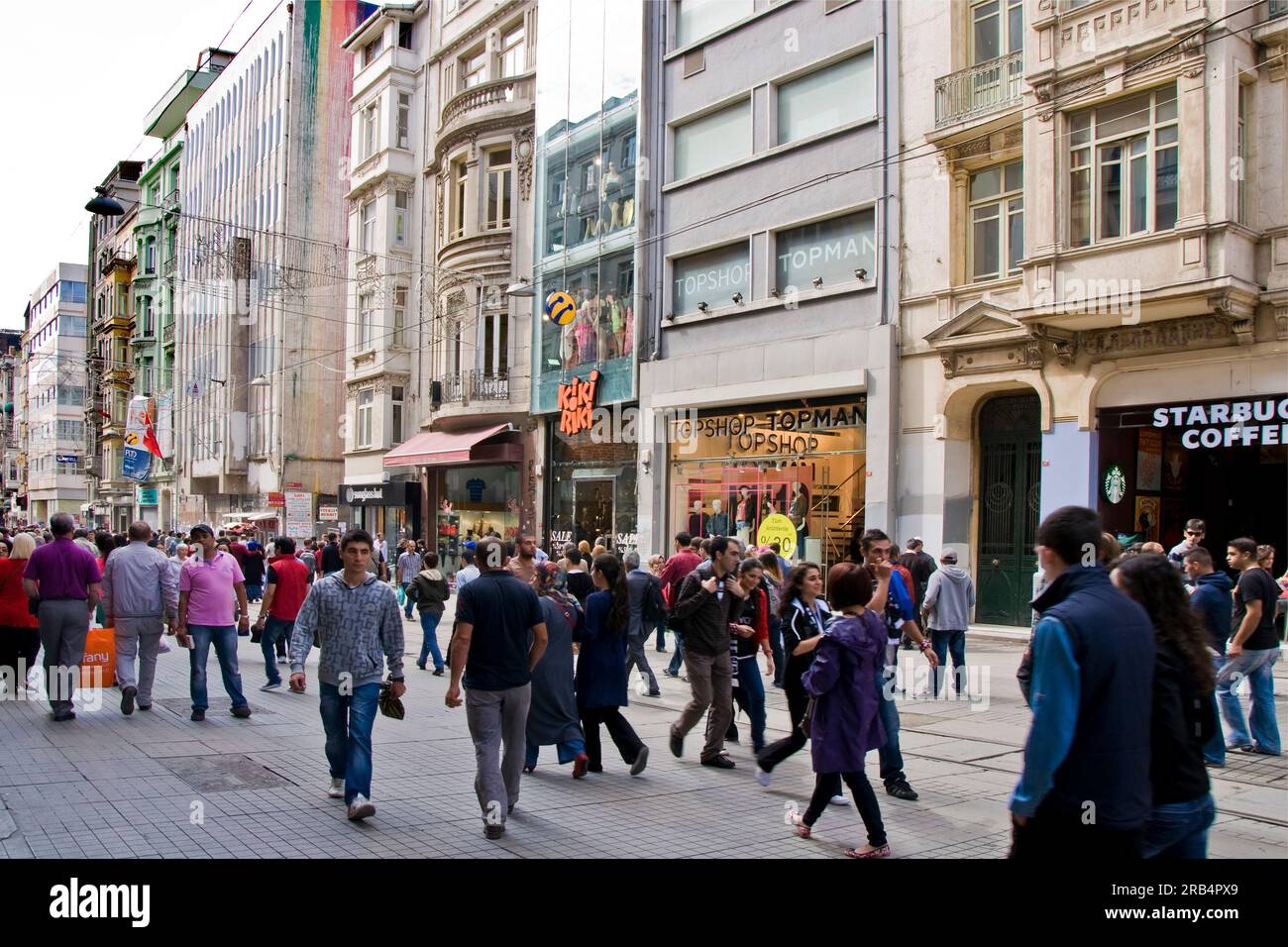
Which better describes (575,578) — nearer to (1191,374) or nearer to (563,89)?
(1191,374)

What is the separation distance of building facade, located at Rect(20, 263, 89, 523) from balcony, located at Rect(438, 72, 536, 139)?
5540 cm

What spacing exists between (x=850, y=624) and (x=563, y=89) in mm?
24540

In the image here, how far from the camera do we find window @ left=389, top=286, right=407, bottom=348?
3597 centimetres

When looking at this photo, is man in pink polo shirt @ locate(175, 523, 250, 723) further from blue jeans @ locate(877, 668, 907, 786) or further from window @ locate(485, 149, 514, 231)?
window @ locate(485, 149, 514, 231)

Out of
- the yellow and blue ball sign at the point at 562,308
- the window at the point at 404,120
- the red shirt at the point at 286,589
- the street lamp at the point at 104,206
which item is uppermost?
the window at the point at 404,120

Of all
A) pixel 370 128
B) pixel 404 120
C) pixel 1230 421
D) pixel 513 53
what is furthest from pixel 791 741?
pixel 370 128

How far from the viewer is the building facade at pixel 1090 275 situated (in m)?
15.2

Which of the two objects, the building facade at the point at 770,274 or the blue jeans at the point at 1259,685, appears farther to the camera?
the building facade at the point at 770,274

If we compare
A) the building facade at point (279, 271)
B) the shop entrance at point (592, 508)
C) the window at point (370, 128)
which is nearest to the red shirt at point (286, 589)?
the shop entrance at point (592, 508)

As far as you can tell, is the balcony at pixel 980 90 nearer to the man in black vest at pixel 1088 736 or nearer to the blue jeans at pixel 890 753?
the blue jeans at pixel 890 753

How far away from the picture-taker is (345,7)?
146 ft

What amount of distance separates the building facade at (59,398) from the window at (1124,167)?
74.3 metres

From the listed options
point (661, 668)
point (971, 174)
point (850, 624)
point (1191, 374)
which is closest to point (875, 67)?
point (971, 174)

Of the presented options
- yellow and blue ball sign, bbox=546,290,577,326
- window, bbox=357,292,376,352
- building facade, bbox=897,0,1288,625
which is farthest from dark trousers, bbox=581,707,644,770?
window, bbox=357,292,376,352
